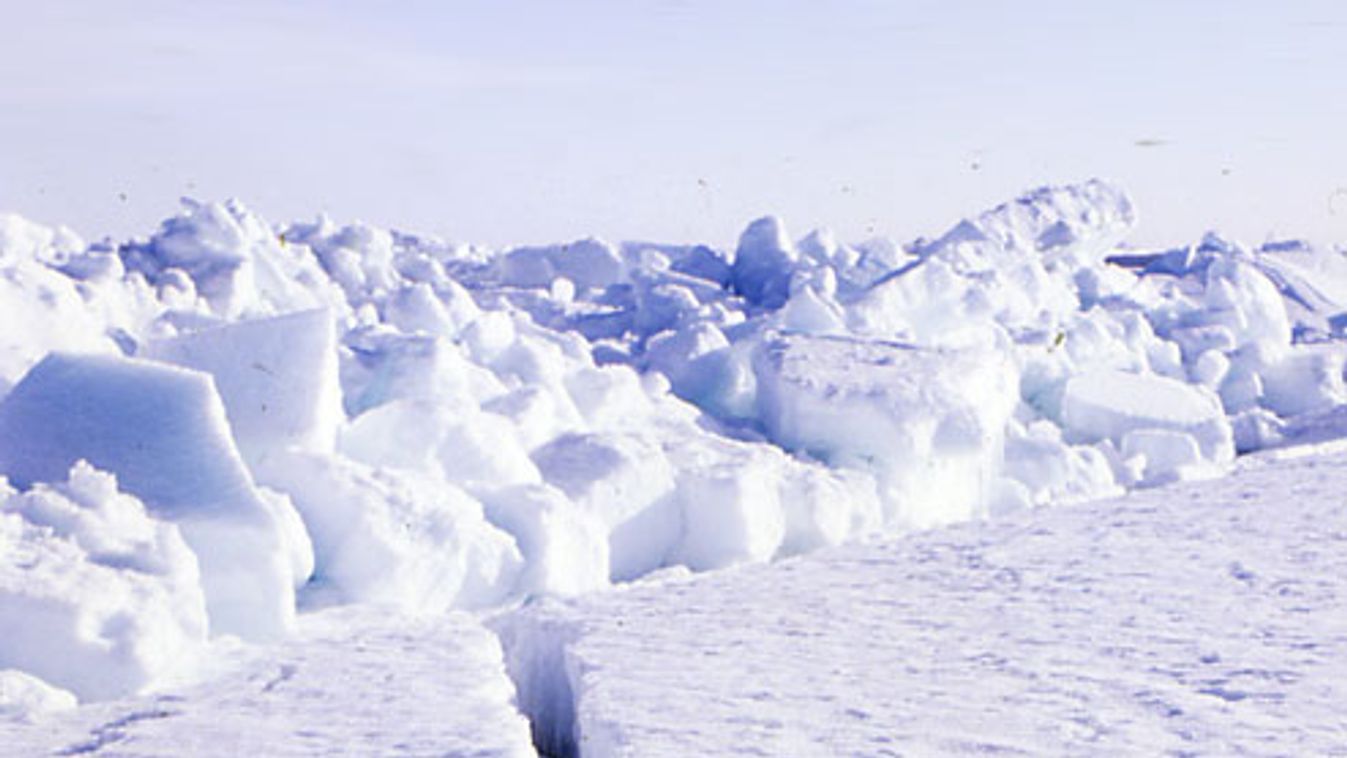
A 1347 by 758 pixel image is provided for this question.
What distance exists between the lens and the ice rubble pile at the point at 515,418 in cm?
318

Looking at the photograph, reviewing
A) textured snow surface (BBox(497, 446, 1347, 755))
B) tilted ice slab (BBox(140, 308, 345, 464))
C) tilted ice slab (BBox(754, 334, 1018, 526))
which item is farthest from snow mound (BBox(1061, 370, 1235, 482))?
tilted ice slab (BBox(140, 308, 345, 464))

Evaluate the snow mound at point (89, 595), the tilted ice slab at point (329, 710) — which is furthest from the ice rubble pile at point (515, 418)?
the tilted ice slab at point (329, 710)

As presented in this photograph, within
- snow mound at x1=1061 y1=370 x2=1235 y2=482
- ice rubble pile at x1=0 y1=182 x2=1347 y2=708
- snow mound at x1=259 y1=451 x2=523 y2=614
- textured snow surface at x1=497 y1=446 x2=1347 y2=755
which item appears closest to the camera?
textured snow surface at x1=497 y1=446 x2=1347 y2=755

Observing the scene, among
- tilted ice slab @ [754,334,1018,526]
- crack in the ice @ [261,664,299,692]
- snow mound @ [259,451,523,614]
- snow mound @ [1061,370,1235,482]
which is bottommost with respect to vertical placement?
snow mound @ [1061,370,1235,482]

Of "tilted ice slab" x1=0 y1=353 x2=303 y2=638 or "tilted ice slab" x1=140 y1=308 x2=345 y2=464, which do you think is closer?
"tilted ice slab" x1=0 y1=353 x2=303 y2=638

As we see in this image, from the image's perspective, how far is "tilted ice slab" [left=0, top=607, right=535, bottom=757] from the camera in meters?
2.16

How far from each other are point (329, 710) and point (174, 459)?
122 cm

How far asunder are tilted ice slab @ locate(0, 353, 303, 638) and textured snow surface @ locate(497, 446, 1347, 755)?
1.99 feet

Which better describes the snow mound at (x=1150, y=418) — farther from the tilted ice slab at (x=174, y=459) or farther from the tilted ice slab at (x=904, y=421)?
the tilted ice slab at (x=174, y=459)

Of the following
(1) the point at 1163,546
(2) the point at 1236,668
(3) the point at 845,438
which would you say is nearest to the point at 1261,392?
(3) the point at 845,438

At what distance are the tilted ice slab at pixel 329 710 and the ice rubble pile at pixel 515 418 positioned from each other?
27 cm

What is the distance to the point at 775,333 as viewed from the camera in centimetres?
696

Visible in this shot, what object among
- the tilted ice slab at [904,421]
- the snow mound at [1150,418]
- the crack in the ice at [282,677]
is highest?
the crack in the ice at [282,677]

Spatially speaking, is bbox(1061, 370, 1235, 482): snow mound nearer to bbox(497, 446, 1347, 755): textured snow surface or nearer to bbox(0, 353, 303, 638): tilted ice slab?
bbox(497, 446, 1347, 755): textured snow surface
